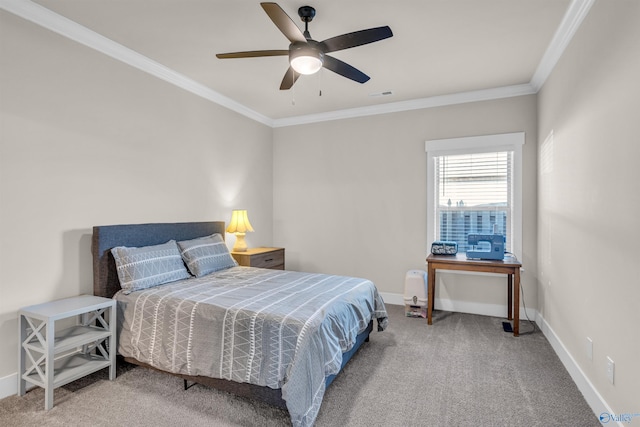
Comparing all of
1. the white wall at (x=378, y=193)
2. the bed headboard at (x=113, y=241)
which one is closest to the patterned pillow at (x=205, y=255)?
the bed headboard at (x=113, y=241)

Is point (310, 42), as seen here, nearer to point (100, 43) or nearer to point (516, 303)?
point (100, 43)

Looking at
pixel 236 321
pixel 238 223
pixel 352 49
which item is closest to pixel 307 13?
pixel 352 49

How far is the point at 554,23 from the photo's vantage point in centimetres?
260

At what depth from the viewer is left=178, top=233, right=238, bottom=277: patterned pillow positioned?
3.27 metres

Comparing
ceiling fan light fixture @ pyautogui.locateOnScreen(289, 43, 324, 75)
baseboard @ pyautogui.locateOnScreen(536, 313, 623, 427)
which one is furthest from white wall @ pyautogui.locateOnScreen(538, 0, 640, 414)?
ceiling fan light fixture @ pyautogui.locateOnScreen(289, 43, 324, 75)

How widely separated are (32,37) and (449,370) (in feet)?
13.2

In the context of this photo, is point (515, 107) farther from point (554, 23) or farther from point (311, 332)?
point (311, 332)

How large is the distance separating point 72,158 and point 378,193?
3.39 metres

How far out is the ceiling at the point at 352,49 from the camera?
2.41 metres

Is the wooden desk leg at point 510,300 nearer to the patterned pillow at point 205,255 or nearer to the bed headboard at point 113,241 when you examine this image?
the patterned pillow at point 205,255

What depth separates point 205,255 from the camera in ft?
11.2

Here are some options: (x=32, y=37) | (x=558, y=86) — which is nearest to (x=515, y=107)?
(x=558, y=86)

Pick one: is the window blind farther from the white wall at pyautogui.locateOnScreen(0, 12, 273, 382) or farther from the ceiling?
the white wall at pyautogui.locateOnScreen(0, 12, 273, 382)

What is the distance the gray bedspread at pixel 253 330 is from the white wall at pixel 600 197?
153cm
